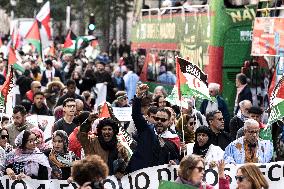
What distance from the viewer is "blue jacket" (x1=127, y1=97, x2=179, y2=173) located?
12.0 meters

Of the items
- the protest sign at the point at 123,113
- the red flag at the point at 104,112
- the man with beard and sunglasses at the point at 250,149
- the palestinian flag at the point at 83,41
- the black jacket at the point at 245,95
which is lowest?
the palestinian flag at the point at 83,41

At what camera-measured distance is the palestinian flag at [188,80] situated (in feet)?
A: 45.9

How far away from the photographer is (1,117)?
14.9 m

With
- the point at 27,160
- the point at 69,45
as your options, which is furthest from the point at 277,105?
the point at 69,45

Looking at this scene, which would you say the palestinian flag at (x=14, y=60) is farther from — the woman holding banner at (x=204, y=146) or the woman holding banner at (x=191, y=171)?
the woman holding banner at (x=191, y=171)

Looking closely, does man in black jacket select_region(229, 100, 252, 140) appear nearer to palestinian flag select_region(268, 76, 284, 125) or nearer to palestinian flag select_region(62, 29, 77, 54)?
palestinian flag select_region(268, 76, 284, 125)

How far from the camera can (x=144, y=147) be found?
39.4ft

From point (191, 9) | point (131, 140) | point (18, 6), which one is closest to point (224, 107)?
point (131, 140)

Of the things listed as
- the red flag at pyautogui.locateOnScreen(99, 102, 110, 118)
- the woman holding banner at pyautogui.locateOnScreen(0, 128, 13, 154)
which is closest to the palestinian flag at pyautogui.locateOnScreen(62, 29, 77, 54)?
the red flag at pyautogui.locateOnScreen(99, 102, 110, 118)

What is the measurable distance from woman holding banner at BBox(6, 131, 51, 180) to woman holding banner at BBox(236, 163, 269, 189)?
296cm

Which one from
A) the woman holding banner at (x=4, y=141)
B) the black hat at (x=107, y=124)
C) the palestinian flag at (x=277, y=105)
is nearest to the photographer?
the black hat at (x=107, y=124)

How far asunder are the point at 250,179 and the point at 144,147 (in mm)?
2801

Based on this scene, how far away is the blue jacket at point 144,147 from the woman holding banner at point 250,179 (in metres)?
2.69

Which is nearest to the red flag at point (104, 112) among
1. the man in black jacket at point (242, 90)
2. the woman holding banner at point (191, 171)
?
the woman holding banner at point (191, 171)
